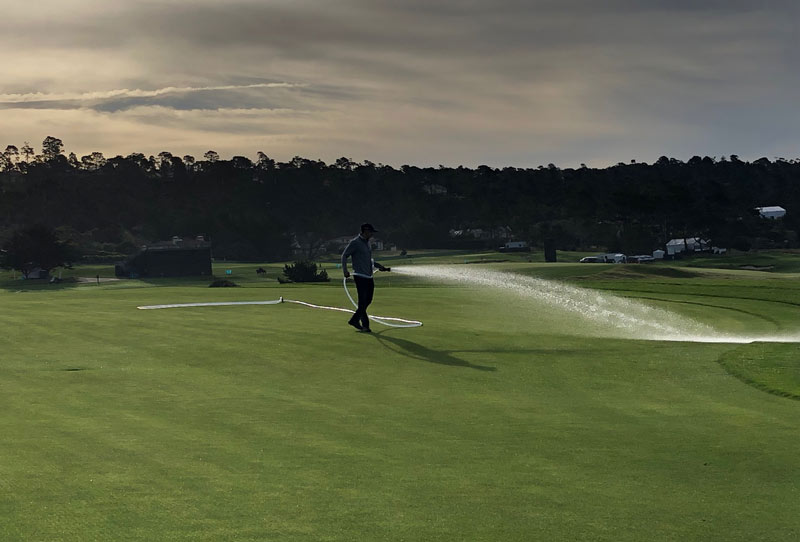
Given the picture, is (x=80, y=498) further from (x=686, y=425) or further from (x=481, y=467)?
(x=686, y=425)

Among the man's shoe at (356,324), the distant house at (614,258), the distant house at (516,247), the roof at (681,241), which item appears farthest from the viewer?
the roof at (681,241)

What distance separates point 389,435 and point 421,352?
8.09 meters

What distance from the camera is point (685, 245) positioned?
556 feet

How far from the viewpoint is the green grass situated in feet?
26.2

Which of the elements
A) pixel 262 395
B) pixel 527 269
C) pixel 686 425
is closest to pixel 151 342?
pixel 262 395

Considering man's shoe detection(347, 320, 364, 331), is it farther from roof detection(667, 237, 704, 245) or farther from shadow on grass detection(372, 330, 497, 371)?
roof detection(667, 237, 704, 245)

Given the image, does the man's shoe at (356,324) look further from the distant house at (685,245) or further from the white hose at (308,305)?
the distant house at (685,245)

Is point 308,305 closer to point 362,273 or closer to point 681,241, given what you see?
point 362,273

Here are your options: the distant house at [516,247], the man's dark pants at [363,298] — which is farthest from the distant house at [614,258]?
the man's dark pants at [363,298]

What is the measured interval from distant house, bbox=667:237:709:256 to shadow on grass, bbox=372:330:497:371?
148432mm

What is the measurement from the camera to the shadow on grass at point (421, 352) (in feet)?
59.2

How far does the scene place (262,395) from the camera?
573 inches

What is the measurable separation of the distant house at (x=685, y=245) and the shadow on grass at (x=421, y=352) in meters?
148

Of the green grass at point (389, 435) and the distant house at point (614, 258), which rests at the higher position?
the green grass at point (389, 435)
